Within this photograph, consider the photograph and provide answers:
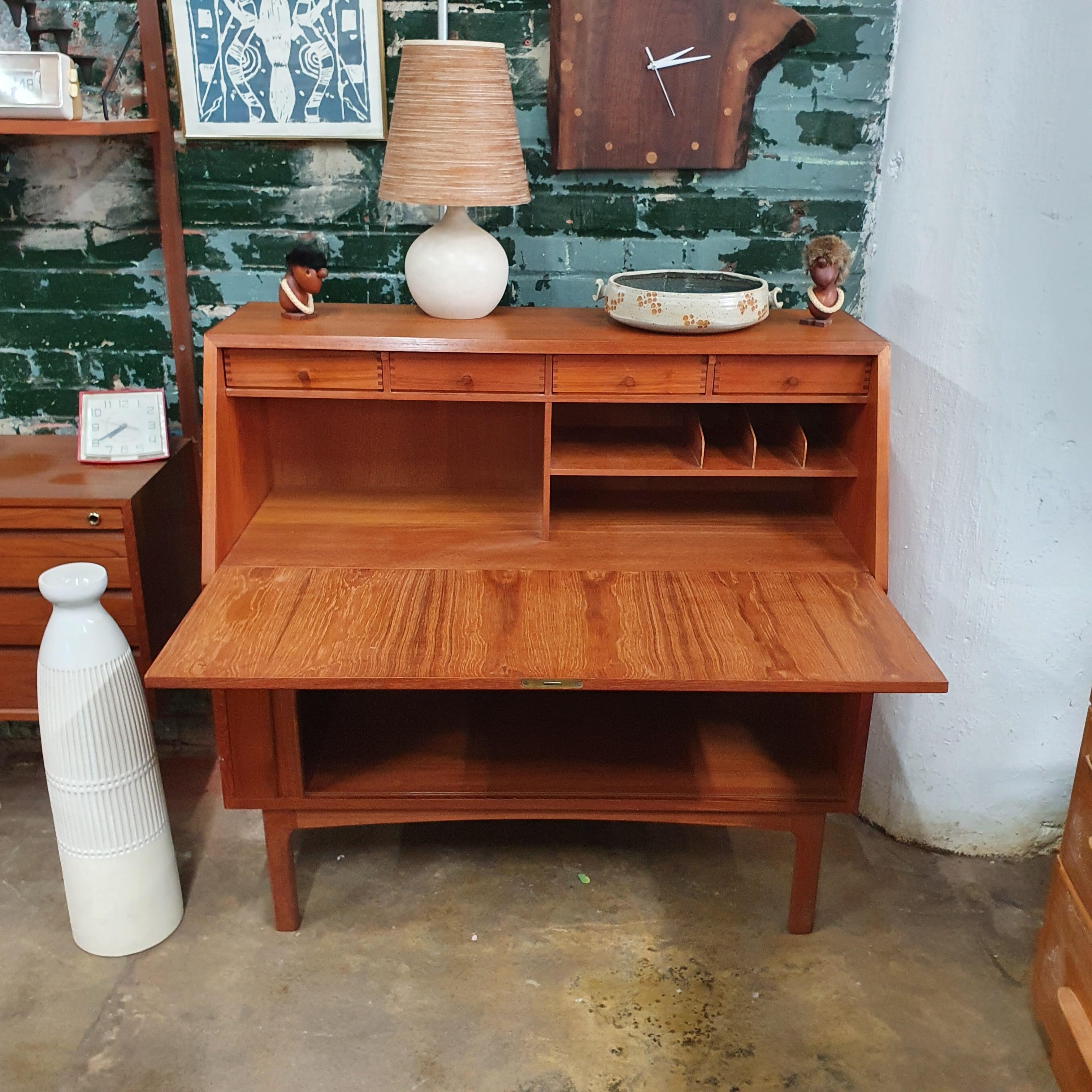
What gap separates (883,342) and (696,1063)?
4.60 ft

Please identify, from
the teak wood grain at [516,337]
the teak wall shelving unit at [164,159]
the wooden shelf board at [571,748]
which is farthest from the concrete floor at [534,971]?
the teak wood grain at [516,337]

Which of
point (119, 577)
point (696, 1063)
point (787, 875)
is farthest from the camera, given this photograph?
point (787, 875)

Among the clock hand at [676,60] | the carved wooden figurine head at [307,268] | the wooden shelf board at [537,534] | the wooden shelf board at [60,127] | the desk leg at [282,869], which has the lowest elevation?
the desk leg at [282,869]

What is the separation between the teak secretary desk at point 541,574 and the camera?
162 cm

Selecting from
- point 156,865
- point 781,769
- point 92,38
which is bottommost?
point 156,865

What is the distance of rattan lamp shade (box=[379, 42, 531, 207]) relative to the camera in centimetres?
181

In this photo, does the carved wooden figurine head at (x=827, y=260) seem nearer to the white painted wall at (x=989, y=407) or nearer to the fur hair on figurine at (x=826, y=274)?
the fur hair on figurine at (x=826, y=274)

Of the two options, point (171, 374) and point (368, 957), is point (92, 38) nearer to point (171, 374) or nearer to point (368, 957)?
point (171, 374)

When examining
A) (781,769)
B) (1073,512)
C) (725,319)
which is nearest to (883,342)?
(725,319)

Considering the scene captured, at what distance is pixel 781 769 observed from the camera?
2.03 m

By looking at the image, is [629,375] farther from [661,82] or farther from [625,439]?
[661,82]

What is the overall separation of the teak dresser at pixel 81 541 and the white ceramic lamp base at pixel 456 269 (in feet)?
2.50

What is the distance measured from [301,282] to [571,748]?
111cm

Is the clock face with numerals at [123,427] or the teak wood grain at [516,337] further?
the clock face with numerals at [123,427]
